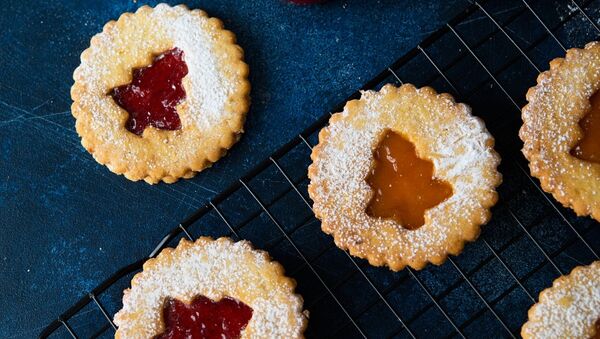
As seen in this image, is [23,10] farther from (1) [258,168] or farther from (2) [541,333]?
(2) [541,333]

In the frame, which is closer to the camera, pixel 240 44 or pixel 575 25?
pixel 575 25

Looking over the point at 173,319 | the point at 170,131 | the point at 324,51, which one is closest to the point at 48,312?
the point at 173,319

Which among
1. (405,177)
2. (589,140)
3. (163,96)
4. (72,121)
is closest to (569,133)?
(589,140)

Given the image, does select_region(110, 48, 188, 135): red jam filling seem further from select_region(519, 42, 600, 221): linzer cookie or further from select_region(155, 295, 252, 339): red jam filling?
select_region(519, 42, 600, 221): linzer cookie

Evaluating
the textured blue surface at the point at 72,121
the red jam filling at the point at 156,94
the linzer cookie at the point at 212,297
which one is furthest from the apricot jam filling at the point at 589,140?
the red jam filling at the point at 156,94

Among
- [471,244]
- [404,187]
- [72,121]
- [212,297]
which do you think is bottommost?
[471,244]

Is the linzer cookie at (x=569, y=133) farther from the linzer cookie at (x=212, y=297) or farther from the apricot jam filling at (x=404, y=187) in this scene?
the linzer cookie at (x=212, y=297)

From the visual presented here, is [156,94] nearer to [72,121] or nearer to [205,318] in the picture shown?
[72,121]
